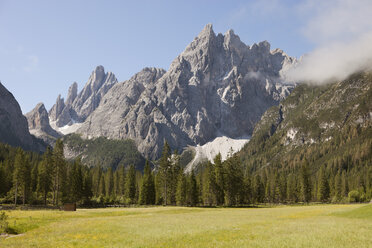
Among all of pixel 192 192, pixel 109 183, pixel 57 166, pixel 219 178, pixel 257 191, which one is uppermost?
pixel 57 166

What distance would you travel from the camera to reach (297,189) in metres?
147

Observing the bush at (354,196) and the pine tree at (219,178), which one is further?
the bush at (354,196)

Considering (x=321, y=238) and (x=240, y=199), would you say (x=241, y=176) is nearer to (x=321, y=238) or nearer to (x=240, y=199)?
(x=240, y=199)

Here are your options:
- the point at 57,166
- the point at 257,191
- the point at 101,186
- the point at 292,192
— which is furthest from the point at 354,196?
the point at 57,166

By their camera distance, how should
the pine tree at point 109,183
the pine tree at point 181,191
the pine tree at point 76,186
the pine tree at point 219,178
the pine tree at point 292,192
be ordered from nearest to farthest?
the pine tree at point 219,178, the pine tree at point 181,191, the pine tree at point 76,186, the pine tree at point 109,183, the pine tree at point 292,192

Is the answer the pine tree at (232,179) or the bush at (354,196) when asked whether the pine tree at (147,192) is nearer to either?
the pine tree at (232,179)

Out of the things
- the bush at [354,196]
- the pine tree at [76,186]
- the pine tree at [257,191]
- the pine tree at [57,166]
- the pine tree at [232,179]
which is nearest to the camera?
the pine tree at [57,166]

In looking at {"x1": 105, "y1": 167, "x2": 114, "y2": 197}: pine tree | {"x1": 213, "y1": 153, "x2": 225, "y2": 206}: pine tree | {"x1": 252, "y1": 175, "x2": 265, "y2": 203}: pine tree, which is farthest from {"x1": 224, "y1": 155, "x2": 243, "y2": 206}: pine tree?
{"x1": 105, "y1": 167, "x2": 114, "y2": 197}: pine tree

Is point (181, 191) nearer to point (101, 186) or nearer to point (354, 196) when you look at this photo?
point (101, 186)

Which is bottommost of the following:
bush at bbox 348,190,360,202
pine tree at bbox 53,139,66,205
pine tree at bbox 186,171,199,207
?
bush at bbox 348,190,360,202

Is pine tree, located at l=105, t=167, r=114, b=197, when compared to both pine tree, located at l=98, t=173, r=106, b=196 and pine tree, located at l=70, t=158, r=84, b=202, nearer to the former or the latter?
pine tree, located at l=98, t=173, r=106, b=196

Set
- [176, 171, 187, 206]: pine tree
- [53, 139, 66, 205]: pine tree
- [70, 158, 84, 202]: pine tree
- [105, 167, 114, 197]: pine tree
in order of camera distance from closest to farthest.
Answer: [53, 139, 66, 205]: pine tree → [176, 171, 187, 206]: pine tree → [70, 158, 84, 202]: pine tree → [105, 167, 114, 197]: pine tree

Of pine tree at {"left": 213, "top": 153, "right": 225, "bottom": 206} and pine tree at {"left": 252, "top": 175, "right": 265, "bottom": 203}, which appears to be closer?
pine tree at {"left": 213, "top": 153, "right": 225, "bottom": 206}

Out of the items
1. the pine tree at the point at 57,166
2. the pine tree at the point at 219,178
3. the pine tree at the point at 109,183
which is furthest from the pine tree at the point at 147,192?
the pine tree at the point at 109,183
